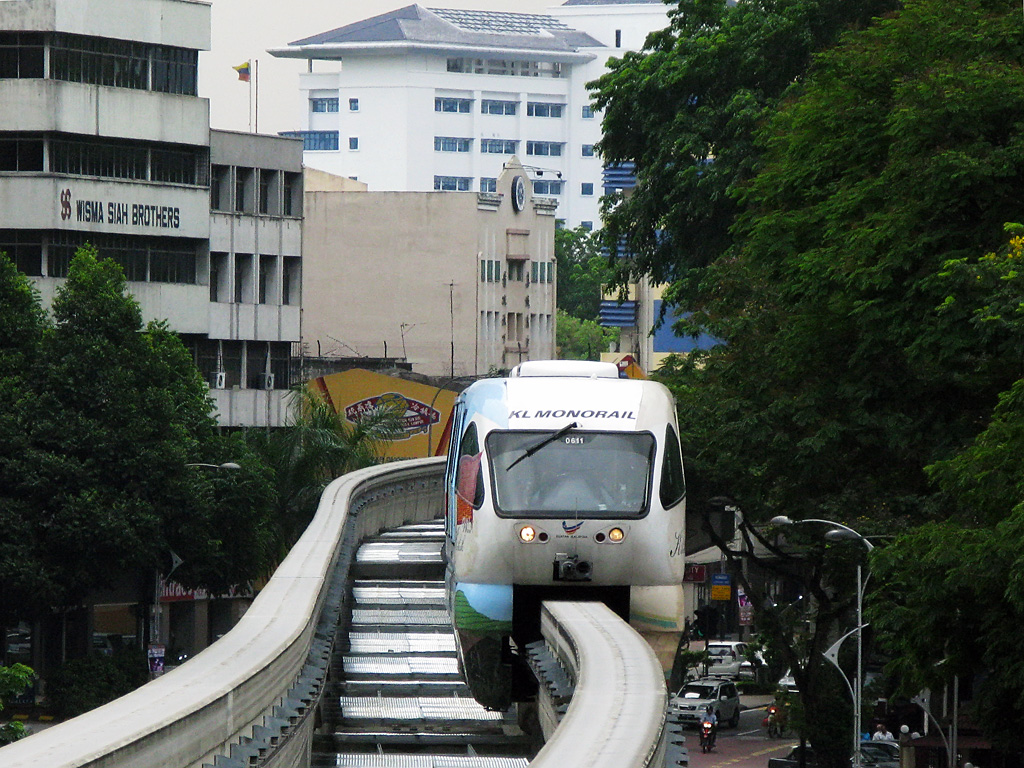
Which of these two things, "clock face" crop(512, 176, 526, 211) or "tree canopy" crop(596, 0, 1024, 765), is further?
"clock face" crop(512, 176, 526, 211)

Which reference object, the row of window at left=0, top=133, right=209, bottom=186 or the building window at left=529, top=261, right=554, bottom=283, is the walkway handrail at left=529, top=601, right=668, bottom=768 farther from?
the building window at left=529, top=261, right=554, bottom=283

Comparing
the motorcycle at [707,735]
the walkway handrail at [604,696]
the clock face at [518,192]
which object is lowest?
the motorcycle at [707,735]

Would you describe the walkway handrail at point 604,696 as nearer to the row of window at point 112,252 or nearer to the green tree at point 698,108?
the green tree at point 698,108

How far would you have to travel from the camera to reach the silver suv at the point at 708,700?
186 feet

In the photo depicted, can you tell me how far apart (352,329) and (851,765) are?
58797mm

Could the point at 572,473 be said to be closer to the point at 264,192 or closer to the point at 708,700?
the point at 708,700

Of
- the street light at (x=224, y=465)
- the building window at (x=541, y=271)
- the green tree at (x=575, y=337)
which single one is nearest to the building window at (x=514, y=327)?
the building window at (x=541, y=271)

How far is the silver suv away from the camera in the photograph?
2231 inches

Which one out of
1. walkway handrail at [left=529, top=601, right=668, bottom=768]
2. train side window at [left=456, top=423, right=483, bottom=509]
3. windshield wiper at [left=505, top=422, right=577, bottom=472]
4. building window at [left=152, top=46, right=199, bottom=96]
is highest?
building window at [left=152, top=46, right=199, bottom=96]

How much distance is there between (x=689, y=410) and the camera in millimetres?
33312

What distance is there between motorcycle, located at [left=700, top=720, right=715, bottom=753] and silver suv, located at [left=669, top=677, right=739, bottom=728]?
6.22ft

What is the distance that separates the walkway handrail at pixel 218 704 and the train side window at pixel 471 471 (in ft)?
4.84

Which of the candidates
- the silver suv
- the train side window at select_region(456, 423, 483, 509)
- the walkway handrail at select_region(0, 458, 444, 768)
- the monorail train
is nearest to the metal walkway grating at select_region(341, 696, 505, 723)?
the monorail train

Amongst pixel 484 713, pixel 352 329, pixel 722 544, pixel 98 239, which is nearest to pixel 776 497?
pixel 722 544
